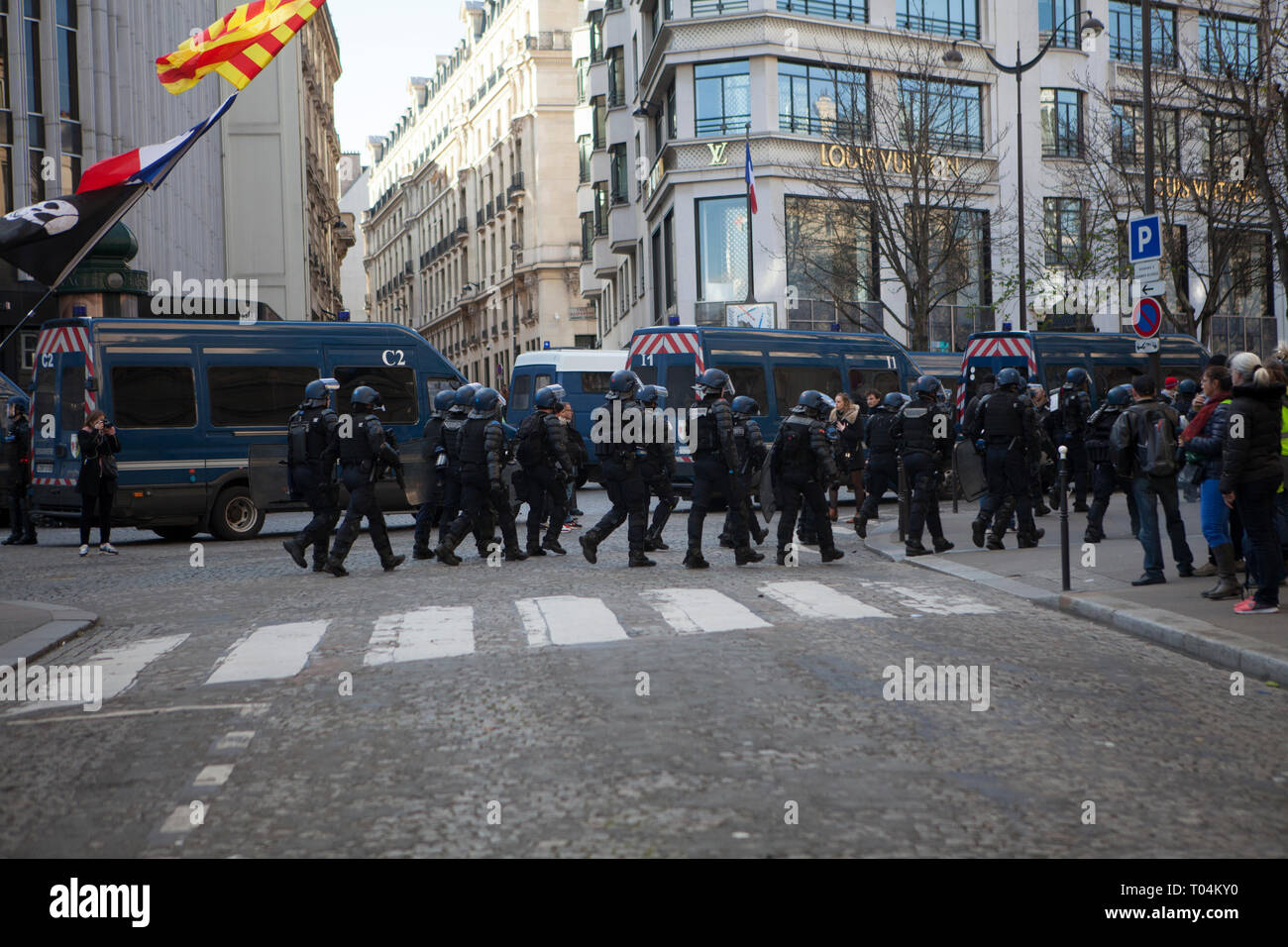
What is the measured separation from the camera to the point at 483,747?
616 centimetres

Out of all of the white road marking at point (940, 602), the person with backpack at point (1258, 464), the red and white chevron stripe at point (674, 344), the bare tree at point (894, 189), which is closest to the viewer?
the person with backpack at point (1258, 464)

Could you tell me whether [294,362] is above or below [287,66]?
below

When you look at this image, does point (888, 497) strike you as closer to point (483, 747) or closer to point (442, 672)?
point (442, 672)

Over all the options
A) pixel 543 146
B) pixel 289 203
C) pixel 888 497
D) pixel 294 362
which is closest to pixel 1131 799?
pixel 294 362

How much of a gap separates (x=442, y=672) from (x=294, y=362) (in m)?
12.7

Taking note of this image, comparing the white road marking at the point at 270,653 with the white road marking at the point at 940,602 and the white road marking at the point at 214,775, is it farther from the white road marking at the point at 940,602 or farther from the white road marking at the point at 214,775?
the white road marking at the point at 940,602

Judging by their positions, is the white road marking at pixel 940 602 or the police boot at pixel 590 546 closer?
the white road marking at pixel 940 602

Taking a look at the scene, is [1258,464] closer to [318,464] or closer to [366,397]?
[366,397]

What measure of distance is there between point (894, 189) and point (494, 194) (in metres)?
47.8

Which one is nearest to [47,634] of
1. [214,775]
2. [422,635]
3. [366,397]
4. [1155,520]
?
[422,635]

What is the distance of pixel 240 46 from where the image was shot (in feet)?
57.3

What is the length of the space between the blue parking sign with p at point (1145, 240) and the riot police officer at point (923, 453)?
2803mm

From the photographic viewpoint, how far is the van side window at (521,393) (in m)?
Result: 30.8

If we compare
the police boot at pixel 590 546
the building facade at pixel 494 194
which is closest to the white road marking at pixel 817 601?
the police boot at pixel 590 546
